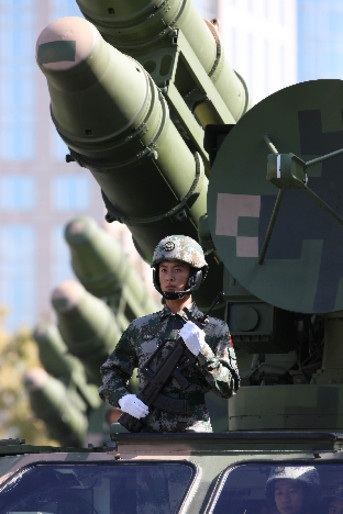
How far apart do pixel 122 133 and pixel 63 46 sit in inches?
28.0

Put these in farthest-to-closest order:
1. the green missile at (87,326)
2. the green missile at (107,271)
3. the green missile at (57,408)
Result: the green missile at (57,408)
the green missile at (87,326)
the green missile at (107,271)

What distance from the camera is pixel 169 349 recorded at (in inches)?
186

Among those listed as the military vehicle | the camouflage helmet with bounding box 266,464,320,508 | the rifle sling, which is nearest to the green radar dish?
the military vehicle

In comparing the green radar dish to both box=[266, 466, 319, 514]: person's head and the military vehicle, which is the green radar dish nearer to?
the military vehicle

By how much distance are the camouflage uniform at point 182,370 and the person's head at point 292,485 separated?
558 millimetres

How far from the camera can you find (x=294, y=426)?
627 centimetres

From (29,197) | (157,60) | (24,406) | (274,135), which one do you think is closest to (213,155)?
(274,135)

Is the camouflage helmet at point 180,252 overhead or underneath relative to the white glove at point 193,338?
overhead

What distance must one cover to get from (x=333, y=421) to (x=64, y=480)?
7.45ft

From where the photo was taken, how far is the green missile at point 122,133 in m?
7.16

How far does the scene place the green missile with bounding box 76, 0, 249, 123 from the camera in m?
8.15

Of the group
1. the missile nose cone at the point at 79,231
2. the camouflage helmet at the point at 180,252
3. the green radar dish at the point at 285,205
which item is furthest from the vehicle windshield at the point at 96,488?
the missile nose cone at the point at 79,231

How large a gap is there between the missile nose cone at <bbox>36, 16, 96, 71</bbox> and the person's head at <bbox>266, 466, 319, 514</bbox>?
11.9 feet

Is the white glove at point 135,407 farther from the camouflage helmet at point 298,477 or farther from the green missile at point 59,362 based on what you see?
the green missile at point 59,362
